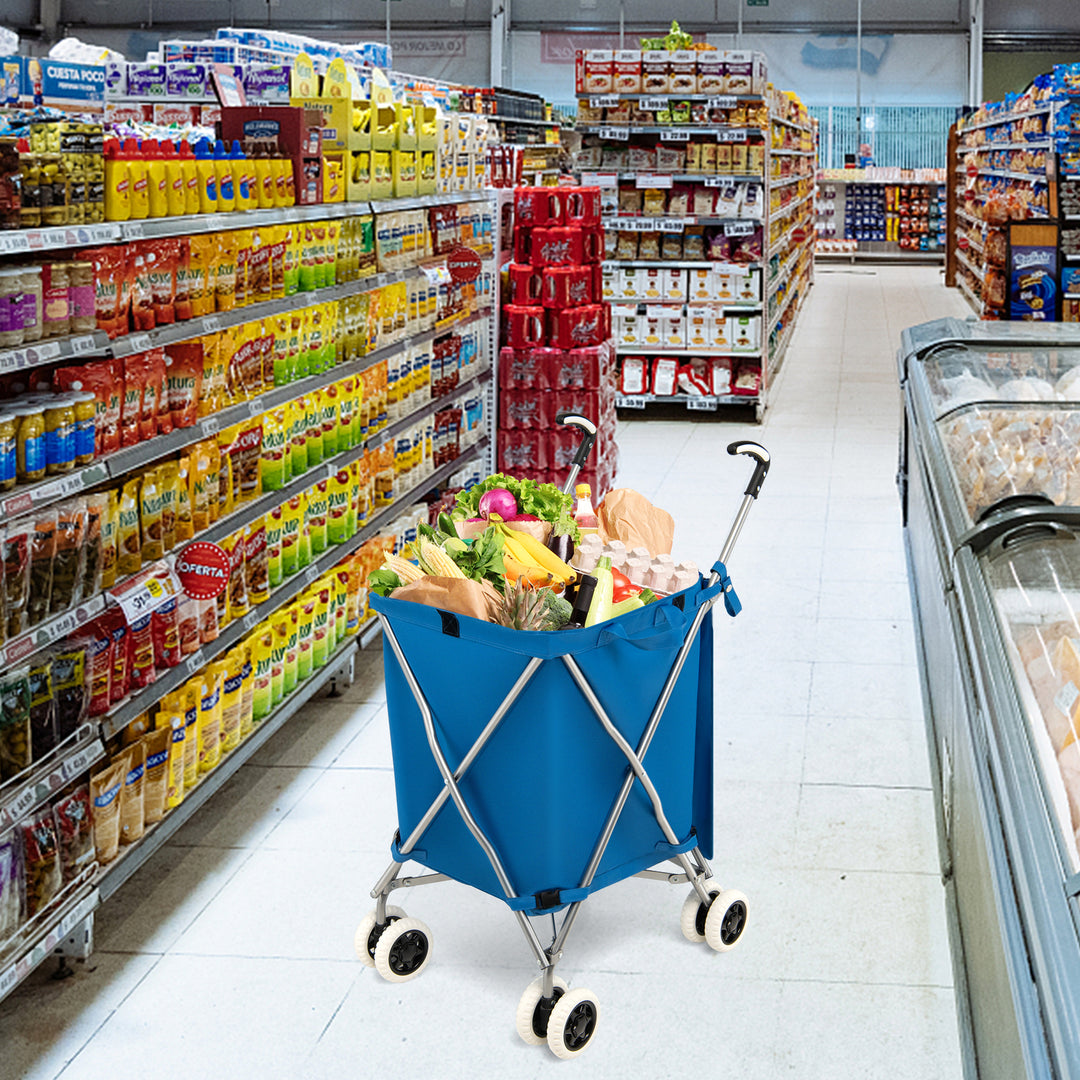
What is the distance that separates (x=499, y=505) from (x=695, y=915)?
3.37ft

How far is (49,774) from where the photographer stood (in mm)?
2686

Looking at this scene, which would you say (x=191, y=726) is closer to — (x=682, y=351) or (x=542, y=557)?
(x=542, y=557)

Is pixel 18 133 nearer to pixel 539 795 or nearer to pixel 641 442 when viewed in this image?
pixel 539 795

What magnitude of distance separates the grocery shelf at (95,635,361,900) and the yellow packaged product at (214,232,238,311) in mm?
1184

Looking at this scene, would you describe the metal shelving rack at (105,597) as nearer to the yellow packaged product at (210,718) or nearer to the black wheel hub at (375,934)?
the yellow packaged product at (210,718)

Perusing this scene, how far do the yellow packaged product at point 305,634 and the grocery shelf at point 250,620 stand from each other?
0.05 metres

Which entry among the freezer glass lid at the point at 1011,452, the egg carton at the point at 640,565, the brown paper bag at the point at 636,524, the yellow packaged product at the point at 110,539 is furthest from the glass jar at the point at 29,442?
the freezer glass lid at the point at 1011,452

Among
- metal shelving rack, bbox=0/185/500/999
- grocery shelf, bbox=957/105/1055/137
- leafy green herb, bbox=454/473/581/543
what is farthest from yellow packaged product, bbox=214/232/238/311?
grocery shelf, bbox=957/105/1055/137

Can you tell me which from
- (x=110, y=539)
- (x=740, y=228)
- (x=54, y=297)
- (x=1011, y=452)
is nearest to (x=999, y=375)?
(x=1011, y=452)

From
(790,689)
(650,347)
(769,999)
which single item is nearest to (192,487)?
(769,999)

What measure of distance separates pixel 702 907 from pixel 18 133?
2206 millimetres

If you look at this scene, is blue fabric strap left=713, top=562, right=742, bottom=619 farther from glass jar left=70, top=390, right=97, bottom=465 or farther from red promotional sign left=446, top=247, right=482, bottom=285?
red promotional sign left=446, top=247, right=482, bottom=285

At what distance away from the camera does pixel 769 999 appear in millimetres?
2779

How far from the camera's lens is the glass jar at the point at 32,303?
2.60 m
